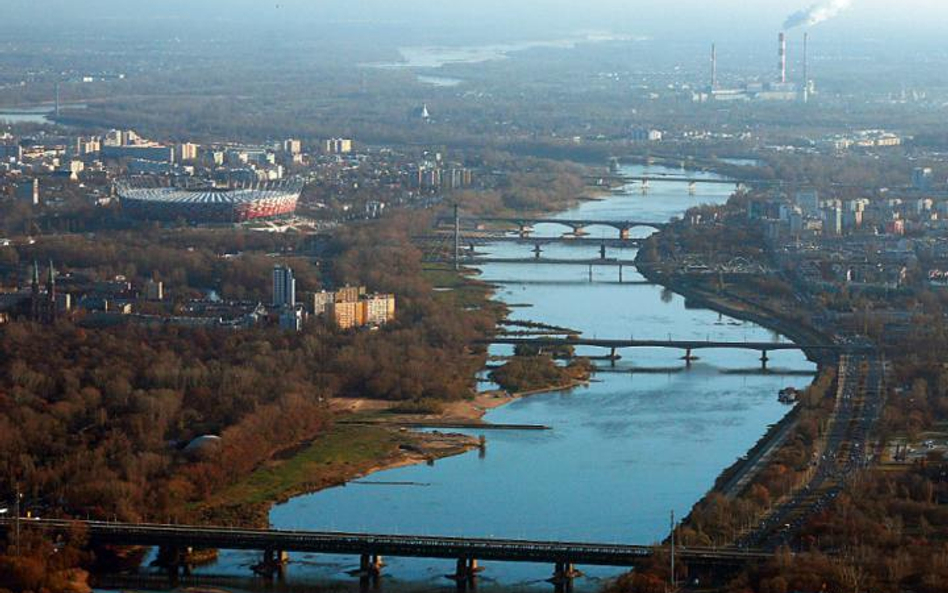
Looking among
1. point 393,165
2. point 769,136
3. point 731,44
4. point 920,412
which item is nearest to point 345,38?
point 731,44

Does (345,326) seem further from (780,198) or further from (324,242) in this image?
(780,198)

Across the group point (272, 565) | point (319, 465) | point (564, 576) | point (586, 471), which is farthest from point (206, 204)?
point (564, 576)

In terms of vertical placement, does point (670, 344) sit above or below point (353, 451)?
above

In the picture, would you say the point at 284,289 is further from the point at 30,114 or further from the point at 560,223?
the point at 30,114

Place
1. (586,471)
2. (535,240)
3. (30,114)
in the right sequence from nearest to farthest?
(586,471) < (535,240) < (30,114)

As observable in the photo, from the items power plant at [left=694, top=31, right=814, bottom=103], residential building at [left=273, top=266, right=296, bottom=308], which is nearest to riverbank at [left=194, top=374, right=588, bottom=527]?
residential building at [left=273, top=266, right=296, bottom=308]

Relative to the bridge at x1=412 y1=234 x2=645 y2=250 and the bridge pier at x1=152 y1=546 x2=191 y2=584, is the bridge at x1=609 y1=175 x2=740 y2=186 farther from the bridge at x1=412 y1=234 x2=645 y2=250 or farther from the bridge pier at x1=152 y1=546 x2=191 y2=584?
the bridge pier at x1=152 y1=546 x2=191 y2=584
